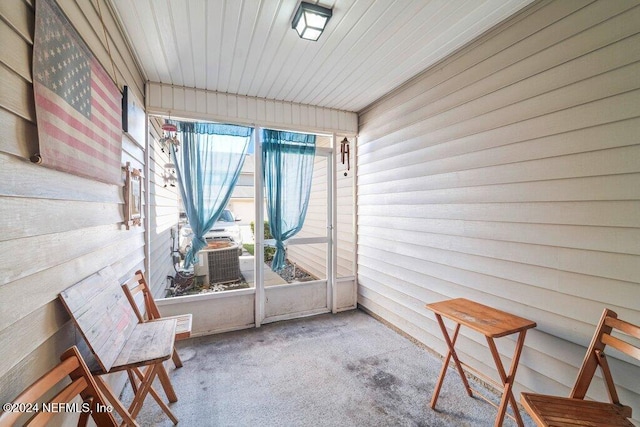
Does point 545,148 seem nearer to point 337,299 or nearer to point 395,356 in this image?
point 395,356

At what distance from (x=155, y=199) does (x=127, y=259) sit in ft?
3.54

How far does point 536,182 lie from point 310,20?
6.15 ft

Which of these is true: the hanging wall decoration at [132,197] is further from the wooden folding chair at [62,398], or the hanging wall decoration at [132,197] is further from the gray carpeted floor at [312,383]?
the gray carpeted floor at [312,383]

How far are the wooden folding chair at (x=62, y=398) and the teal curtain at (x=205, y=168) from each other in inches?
82.1

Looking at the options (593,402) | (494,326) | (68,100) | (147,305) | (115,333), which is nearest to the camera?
(68,100)

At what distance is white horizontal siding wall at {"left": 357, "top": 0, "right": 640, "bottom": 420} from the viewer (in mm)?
1509

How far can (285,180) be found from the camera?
362 cm

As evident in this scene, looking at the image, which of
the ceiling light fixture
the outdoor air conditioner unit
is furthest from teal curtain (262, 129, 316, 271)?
the ceiling light fixture

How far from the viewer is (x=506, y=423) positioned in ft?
6.13

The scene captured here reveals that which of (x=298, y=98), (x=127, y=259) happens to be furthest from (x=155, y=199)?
(x=298, y=98)

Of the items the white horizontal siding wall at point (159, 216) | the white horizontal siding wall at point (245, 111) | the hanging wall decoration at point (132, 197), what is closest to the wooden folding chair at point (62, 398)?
the hanging wall decoration at point (132, 197)

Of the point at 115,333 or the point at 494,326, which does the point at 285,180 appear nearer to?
the point at 115,333

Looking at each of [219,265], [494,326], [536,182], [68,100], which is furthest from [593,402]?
[219,265]

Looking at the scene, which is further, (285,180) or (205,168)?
(285,180)
